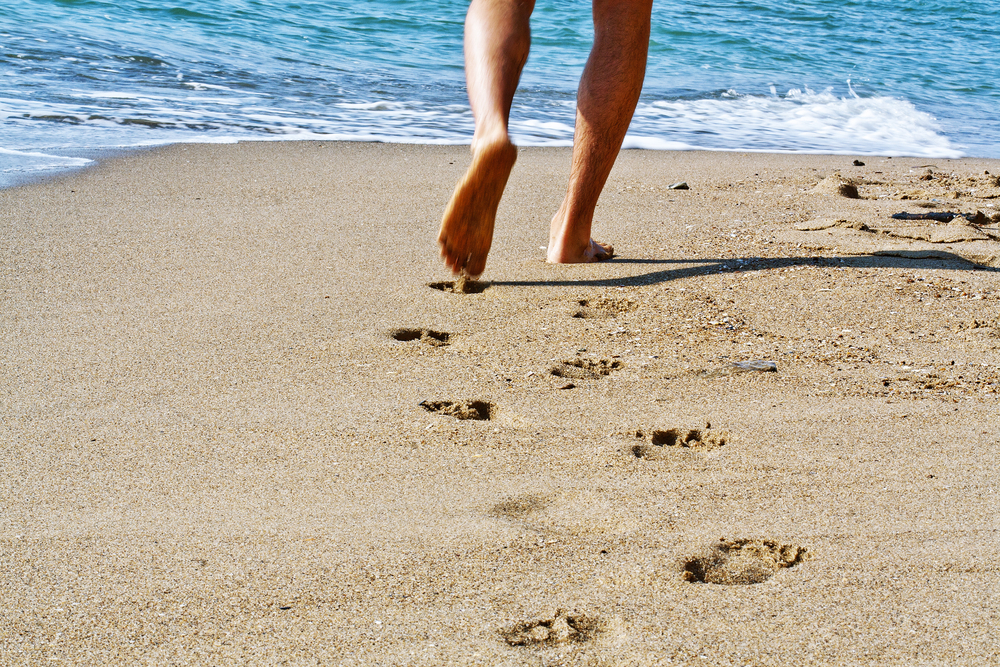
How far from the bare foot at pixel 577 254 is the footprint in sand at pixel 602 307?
283mm

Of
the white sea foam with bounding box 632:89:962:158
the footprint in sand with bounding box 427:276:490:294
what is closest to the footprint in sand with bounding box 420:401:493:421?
the footprint in sand with bounding box 427:276:490:294

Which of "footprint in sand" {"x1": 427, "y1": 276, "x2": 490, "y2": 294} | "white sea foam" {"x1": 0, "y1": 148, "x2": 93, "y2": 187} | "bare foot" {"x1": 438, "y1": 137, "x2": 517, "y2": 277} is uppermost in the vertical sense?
"bare foot" {"x1": 438, "y1": 137, "x2": 517, "y2": 277}

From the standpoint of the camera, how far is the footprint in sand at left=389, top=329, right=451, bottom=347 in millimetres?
2068

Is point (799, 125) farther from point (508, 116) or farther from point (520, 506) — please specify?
point (520, 506)

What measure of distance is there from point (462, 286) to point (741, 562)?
1240 mm

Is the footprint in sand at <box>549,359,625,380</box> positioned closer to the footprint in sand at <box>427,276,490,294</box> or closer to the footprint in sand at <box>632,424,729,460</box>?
the footprint in sand at <box>632,424,729,460</box>

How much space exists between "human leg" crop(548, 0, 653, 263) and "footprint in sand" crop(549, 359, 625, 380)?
0.69 metres

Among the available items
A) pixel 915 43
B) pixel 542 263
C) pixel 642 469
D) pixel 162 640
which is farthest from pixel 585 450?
pixel 915 43

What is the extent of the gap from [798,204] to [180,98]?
3307mm

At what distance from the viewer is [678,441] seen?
65.1 inches

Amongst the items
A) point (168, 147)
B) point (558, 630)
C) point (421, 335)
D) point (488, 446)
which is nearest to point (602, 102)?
point (421, 335)

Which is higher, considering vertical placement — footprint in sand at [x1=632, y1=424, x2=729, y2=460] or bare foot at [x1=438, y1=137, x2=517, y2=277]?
bare foot at [x1=438, y1=137, x2=517, y2=277]

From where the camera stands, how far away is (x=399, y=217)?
3.09 meters

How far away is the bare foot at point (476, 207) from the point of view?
190 centimetres
